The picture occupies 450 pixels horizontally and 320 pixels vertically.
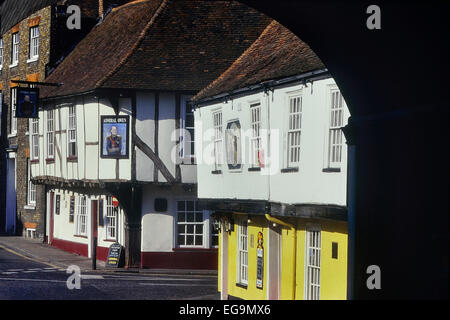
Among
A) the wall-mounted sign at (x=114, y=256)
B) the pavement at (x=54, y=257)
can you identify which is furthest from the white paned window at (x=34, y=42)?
the wall-mounted sign at (x=114, y=256)

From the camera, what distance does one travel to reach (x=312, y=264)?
18.6m

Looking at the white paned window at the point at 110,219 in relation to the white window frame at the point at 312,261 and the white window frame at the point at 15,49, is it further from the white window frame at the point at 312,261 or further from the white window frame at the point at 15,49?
the white window frame at the point at 312,261

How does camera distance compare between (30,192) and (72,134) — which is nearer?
(72,134)

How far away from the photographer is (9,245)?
1416 inches

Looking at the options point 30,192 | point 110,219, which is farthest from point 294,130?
point 30,192

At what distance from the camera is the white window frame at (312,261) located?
18.4 meters

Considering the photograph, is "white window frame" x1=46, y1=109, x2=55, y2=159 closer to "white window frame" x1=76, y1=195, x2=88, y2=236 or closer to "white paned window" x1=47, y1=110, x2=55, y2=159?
"white paned window" x1=47, y1=110, x2=55, y2=159

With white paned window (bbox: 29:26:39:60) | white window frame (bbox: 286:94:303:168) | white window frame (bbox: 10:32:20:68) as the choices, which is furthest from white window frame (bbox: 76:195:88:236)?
white window frame (bbox: 286:94:303:168)

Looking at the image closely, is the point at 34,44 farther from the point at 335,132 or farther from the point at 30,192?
the point at 335,132

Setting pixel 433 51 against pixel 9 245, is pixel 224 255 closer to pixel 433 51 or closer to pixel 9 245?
pixel 9 245

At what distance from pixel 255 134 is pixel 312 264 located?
4.19 metres

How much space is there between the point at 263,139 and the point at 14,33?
75.9 feet

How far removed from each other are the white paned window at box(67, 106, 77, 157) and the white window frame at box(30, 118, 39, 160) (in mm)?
4246
